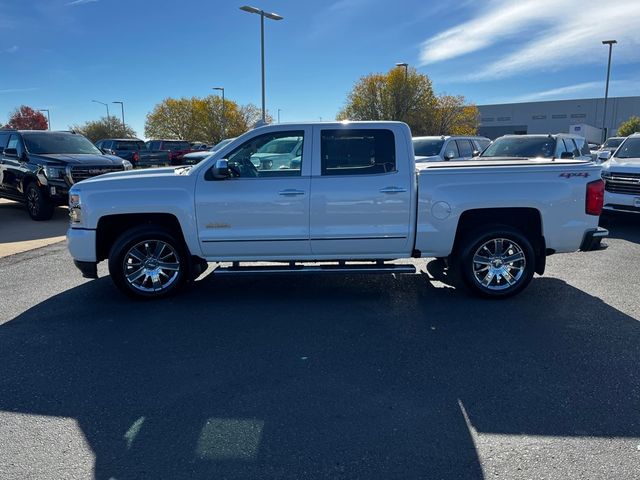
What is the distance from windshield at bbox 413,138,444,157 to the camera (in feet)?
47.0

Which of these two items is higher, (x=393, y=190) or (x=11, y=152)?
(x=11, y=152)

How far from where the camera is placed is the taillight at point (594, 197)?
543 centimetres

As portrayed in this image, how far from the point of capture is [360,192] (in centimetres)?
539

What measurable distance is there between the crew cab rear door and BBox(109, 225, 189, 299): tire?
1573mm

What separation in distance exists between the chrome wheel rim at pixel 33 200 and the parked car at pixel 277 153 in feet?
27.0

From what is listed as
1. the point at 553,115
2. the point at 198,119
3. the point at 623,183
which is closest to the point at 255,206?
the point at 623,183

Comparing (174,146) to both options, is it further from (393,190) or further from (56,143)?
(393,190)

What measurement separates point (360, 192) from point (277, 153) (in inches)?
41.1

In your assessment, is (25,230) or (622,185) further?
(25,230)

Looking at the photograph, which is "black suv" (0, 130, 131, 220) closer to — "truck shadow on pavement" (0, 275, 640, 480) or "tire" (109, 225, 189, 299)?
"truck shadow on pavement" (0, 275, 640, 480)

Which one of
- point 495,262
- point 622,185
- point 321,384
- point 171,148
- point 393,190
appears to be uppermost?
point 171,148

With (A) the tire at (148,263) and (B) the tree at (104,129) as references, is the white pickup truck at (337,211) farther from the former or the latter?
(B) the tree at (104,129)

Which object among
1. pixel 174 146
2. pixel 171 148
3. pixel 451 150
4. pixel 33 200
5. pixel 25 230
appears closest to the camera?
pixel 25 230

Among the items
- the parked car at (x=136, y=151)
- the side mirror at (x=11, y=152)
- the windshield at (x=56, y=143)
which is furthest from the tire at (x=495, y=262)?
the parked car at (x=136, y=151)
